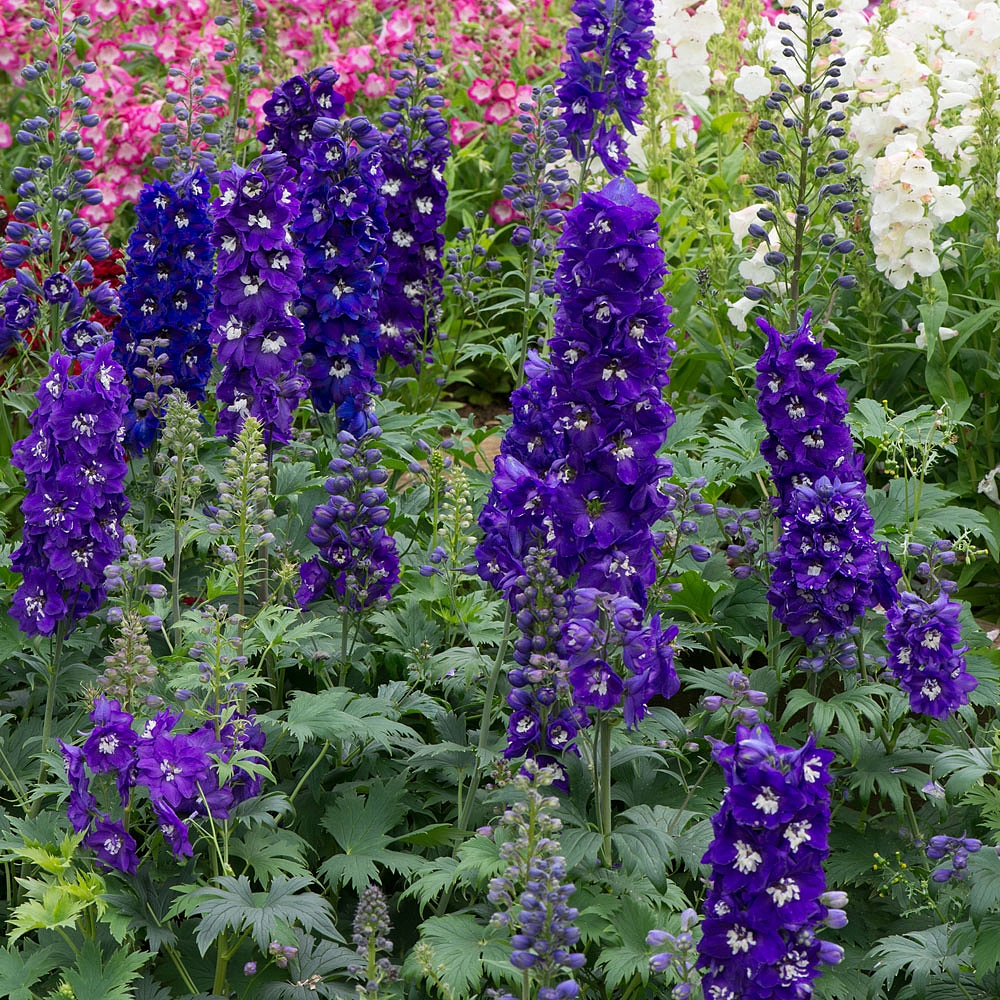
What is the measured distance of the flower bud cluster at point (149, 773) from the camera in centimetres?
304

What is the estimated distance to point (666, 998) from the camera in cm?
324

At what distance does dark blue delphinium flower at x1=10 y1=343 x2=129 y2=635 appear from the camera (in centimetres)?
357

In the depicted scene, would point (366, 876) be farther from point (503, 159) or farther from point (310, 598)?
point (503, 159)

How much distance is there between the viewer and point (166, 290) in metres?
4.47

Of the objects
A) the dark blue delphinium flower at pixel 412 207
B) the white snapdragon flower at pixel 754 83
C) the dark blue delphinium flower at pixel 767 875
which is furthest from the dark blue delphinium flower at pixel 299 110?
the dark blue delphinium flower at pixel 767 875

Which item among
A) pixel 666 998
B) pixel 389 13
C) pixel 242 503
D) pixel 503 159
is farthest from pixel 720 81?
pixel 666 998

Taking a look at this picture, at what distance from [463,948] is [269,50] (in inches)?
296

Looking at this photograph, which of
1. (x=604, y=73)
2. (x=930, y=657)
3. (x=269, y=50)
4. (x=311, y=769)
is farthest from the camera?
(x=269, y=50)

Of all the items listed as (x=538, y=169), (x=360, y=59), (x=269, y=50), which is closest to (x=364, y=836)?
(x=538, y=169)

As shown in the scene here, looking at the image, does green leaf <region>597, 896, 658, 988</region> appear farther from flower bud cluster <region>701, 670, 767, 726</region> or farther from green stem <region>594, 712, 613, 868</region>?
flower bud cluster <region>701, 670, 767, 726</region>

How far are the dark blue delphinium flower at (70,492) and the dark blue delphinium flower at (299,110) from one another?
1441mm

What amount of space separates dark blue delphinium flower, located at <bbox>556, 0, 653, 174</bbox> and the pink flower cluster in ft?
9.25

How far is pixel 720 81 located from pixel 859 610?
5.31m

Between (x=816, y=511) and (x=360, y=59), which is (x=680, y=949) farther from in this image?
(x=360, y=59)
